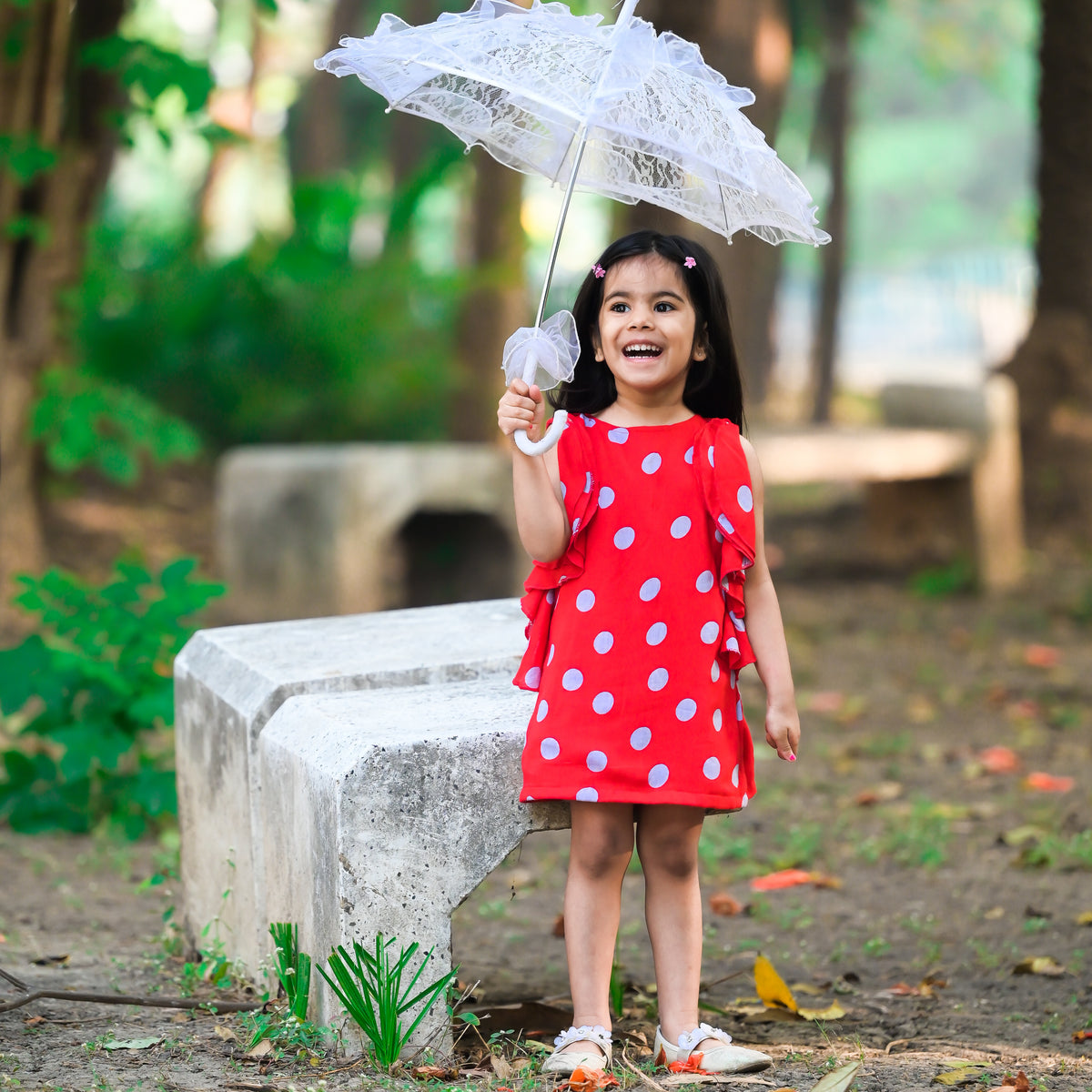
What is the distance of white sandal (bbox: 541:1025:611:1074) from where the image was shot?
241 cm

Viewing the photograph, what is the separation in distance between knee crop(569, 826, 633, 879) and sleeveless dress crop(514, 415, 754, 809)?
0.43 ft

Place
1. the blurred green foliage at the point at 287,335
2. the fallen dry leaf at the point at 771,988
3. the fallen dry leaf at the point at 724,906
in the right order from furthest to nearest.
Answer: the blurred green foliage at the point at 287,335, the fallen dry leaf at the point at 724,906, the fallen dry leaf at the point at 771,988

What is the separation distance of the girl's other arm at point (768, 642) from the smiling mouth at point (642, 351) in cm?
23

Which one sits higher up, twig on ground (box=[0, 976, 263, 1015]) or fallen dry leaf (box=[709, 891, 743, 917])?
twig on ground (box=[0, 976, 263, 1015])

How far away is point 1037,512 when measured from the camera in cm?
860

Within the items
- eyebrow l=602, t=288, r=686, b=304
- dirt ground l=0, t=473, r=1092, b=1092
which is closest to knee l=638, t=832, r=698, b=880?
dirt ground l=0, t=473, r=1092, b=1092

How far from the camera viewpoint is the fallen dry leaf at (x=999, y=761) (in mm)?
4949

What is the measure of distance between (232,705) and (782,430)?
5021 mm

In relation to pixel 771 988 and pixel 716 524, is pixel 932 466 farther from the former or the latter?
pixel 716 524

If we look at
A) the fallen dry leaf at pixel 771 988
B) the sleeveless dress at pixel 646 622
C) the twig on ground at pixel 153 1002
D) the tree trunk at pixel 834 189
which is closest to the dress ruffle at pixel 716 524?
the sleeveless dress at pixel 646 622

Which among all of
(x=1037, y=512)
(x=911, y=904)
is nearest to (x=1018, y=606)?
(x=1037, y=512)

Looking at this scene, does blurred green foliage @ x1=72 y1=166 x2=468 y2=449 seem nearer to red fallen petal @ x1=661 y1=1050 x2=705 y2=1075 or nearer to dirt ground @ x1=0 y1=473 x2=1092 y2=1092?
dirt ground @ x1=0 y1=473 x2=1092 y2=1092

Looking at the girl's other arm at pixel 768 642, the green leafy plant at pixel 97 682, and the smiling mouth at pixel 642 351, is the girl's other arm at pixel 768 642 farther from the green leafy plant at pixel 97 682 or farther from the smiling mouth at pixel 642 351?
the green leafy plant at pixel 97 682

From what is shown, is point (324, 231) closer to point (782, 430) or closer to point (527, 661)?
point (782, 430)
